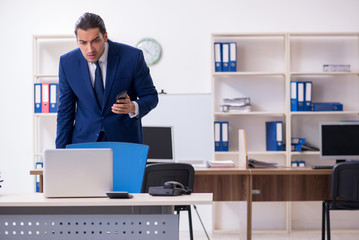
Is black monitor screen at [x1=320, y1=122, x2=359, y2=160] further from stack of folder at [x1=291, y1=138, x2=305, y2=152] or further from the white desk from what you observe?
the white desk

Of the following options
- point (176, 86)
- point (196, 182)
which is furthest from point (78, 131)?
point (176, 86)

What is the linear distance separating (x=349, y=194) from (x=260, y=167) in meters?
0.71

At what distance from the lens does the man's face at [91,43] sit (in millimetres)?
2256

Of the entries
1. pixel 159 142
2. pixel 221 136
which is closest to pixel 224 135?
pixel 221 136

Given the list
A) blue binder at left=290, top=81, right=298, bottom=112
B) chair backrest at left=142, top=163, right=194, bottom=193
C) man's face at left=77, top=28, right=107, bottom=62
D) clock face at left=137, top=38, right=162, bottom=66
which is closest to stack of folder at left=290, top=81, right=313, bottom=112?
blue binder at left=290, top=81, right=298, bottom=112

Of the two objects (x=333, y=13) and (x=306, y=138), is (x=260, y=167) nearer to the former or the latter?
(x=306, y=138)

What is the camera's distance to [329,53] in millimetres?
5410


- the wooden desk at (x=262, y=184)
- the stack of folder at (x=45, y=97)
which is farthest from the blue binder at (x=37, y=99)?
the wooden desk at (x=262, y=184)

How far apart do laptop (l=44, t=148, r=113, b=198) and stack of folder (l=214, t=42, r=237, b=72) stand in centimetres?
351

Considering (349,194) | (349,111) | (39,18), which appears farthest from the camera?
(39,18)

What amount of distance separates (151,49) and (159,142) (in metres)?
1.56

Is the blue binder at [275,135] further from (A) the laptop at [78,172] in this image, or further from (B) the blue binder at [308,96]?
(A) the laptop at [78,172]

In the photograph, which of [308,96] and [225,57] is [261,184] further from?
[225,57]

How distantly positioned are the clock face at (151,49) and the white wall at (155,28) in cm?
6
